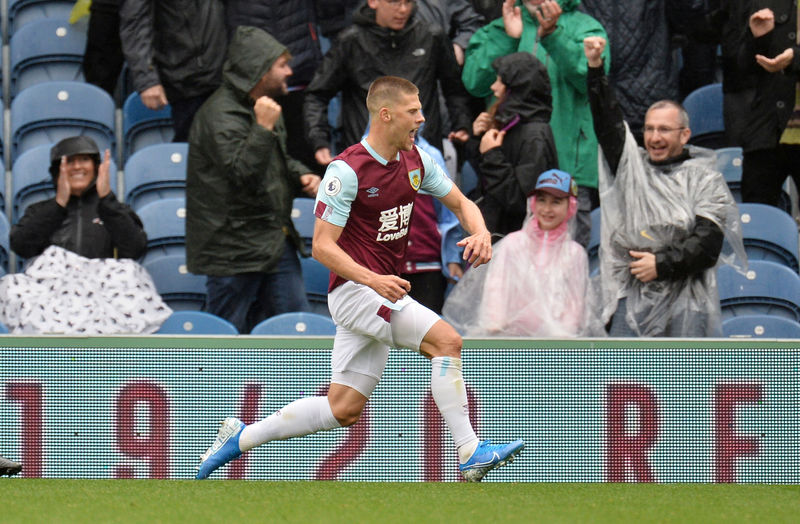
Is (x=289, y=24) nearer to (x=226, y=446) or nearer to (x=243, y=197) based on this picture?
(x=243, y=197)

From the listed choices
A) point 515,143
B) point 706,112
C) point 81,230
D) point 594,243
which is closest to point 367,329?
point 515,143

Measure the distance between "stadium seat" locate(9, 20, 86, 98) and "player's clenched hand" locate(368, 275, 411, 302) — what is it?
15.8 ft

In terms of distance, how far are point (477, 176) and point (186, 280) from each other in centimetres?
191

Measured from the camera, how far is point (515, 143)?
24.3 feet

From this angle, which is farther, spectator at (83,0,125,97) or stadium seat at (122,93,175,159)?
stadium seat at (122,93,175,159)

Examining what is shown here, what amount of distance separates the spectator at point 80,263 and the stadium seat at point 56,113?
3.99 feet

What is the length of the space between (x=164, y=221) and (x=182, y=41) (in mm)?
1142

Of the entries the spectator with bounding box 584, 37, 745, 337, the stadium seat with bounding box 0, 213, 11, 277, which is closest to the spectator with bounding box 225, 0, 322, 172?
the stadium seat with bounding box 0, 213, 11, 277

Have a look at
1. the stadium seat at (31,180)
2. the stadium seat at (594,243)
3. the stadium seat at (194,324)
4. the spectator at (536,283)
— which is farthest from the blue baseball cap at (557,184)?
the stadium seat at (31,180)

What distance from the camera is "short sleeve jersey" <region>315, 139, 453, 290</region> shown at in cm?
507

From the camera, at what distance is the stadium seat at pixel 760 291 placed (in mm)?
7496

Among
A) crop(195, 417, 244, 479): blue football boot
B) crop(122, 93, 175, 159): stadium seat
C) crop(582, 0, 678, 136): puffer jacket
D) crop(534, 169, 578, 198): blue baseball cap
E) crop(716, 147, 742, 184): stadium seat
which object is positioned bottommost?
crop(195, 417, 244, 479): blue football boot

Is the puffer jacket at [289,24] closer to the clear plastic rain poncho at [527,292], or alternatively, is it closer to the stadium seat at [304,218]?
the stadium seat at [304,218]

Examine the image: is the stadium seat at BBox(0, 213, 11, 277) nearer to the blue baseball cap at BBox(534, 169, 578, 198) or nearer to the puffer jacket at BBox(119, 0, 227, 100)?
the puffer jacket at BBox(119, 0, 227, 100)
